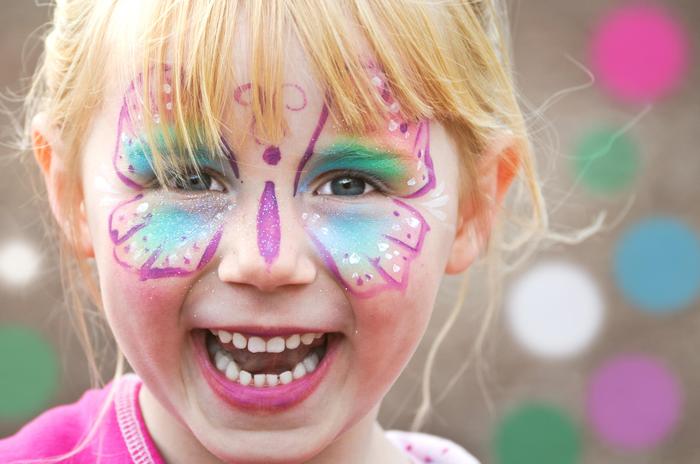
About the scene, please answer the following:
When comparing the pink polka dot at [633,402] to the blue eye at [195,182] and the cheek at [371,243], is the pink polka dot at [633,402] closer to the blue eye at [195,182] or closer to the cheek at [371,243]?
the cheek at [371,243]

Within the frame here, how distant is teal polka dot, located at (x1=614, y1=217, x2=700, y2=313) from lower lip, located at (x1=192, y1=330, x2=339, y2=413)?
2353 millimetres

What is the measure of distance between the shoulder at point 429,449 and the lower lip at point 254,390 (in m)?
0.60

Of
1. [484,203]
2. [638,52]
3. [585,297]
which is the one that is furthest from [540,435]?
[484,203]

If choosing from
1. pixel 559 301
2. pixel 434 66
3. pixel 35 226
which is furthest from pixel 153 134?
pixel 559 301

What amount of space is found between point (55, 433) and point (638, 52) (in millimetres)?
2574

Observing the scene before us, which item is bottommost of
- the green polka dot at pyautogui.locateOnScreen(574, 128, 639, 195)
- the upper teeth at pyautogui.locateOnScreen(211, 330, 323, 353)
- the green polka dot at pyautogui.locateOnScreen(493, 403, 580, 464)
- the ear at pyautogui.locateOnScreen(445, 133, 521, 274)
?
the green polka dot at pyautogui.locateOnScreen(493, 403, 580, 464)

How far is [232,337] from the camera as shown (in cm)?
148

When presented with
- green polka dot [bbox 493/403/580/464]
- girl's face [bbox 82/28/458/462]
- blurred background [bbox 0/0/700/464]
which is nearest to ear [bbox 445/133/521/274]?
girl's face [bbox 82/28/458/462]

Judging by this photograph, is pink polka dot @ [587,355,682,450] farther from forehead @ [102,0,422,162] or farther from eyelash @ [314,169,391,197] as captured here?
forehead @ [102,0,422,162]

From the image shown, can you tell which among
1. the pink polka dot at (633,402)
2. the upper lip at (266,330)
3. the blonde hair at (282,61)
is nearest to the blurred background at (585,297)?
the pink polka dot at (633,402)

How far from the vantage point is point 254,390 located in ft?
4.87

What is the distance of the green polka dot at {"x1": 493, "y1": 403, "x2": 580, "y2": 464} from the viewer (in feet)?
11.6

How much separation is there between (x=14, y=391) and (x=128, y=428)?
182cm

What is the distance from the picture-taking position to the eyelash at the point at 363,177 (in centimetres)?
149
